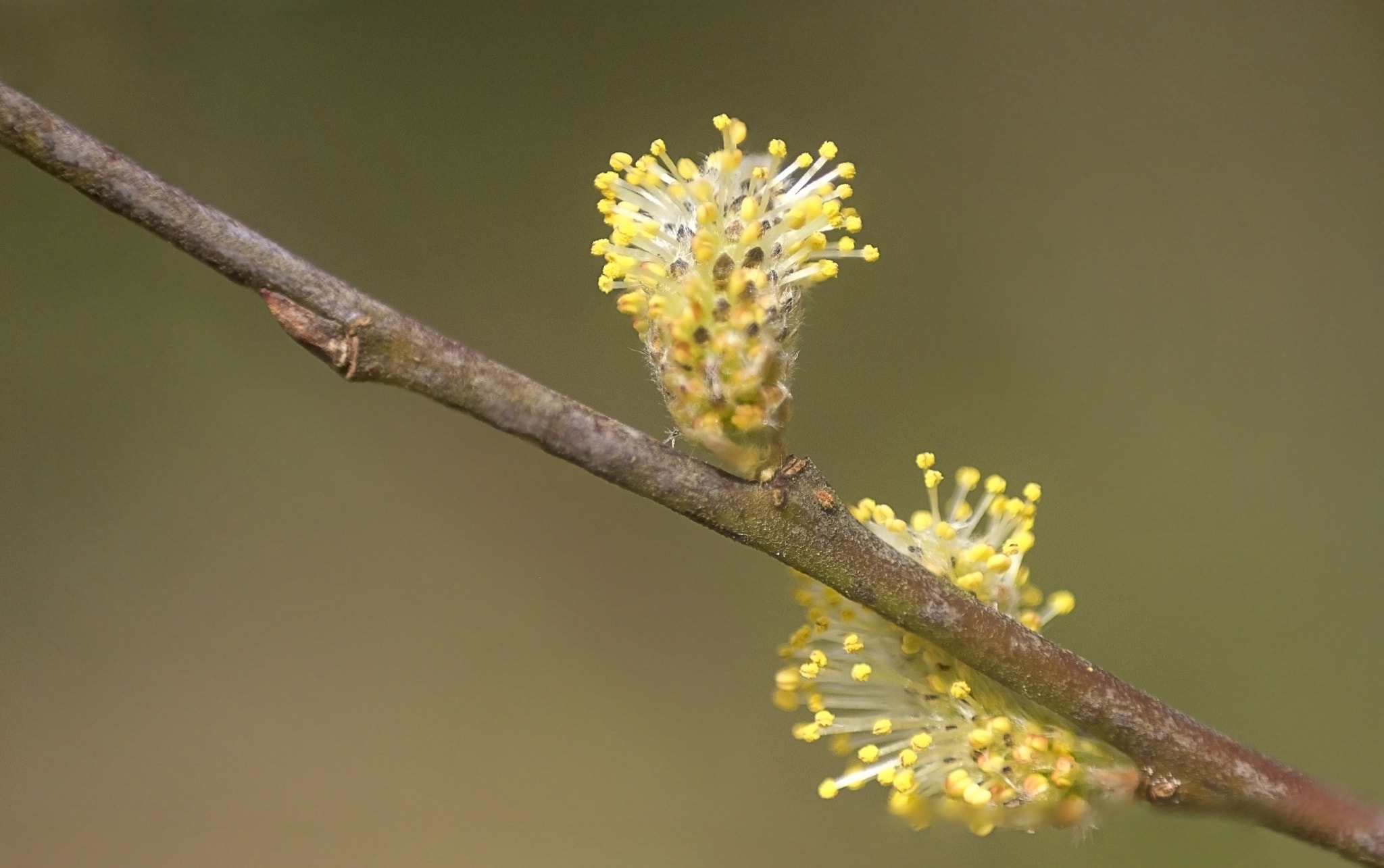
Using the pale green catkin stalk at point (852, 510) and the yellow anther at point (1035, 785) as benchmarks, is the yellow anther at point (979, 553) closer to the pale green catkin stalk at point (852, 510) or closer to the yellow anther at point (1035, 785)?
the pale green catkin stalk at point (852, 510)

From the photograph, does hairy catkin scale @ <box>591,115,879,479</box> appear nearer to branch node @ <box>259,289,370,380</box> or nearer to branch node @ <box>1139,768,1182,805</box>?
branch node @ <box>259,289,370,380</box>

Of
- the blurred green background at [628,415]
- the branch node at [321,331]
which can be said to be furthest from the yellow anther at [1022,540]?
the blurred green background at [628,415]

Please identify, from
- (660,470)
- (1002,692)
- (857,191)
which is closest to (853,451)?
(857,191)

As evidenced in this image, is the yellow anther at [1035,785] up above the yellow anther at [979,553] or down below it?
below

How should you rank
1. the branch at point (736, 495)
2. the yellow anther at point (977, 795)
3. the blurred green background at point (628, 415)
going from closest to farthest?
the branch at point (736, 495) → the yellow anther at point (977, 795) → the blurred green background at point (628, 415)

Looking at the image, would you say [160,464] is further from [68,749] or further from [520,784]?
[520,784]

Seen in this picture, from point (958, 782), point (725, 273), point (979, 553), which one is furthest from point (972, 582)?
point (725, 273)

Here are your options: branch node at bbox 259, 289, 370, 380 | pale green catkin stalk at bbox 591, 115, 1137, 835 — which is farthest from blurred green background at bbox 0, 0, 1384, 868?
branch node at bbox 259, 289, 370, 380
